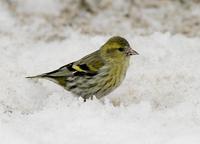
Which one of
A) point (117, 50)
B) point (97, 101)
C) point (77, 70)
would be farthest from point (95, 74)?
point (97, 101)

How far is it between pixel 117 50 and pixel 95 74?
44 cm

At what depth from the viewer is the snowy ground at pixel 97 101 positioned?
595 centimetres

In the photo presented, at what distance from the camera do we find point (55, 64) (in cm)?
849

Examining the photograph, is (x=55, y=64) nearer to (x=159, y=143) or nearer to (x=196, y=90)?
(x=196, y=90)

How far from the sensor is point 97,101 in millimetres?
6738

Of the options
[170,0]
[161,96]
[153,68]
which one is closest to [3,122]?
[161,96]

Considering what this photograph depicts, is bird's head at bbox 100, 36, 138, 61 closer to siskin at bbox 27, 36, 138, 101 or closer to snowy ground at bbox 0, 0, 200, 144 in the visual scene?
siskin at bbox 27, 36, 138, 101

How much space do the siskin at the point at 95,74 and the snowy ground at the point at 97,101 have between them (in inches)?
6.0

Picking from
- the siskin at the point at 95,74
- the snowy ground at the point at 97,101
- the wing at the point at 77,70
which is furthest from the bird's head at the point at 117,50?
the snowy ground at the point at 97,101

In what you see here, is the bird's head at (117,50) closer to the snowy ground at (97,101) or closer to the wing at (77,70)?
the wing at (77,70)

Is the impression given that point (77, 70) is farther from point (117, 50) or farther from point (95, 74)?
point (117, 50)

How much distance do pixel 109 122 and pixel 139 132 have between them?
12.6 inches

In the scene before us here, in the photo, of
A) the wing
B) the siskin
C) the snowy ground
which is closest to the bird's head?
the siskin

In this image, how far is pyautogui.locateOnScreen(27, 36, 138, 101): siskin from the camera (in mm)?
7578
